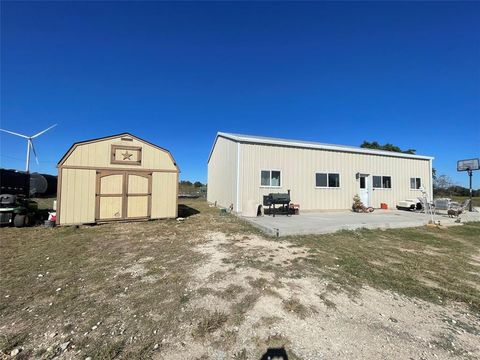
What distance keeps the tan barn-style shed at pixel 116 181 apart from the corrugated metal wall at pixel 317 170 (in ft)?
12.8

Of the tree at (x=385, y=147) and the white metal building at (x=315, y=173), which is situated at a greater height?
the tree at (x=385, y=147)

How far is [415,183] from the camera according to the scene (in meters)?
15.3

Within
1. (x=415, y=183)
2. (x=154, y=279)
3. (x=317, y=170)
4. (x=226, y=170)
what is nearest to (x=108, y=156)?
(x=226, y=170)

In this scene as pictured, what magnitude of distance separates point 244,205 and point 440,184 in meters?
32.0

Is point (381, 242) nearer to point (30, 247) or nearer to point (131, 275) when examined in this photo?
point (131, 275)

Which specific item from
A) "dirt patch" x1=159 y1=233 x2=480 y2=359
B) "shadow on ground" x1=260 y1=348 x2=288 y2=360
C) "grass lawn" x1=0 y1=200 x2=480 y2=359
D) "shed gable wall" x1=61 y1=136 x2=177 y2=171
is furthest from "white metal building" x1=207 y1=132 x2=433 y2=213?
"shadow on ground" x1=260 y1=348 x2=288 y2=360

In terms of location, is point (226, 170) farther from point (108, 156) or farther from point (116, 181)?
point (108, 156)

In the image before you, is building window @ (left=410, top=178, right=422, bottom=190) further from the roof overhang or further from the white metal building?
the roof overhang

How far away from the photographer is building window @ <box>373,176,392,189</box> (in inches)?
559

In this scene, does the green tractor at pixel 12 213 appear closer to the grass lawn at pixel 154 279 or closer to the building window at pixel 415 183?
the grass lawn at pixel 154 279

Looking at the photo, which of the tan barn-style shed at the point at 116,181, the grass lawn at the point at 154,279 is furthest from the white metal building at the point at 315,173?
the grass lawn at the point at 154,279

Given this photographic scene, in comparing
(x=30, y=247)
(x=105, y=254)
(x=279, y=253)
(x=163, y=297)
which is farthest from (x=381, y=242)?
(x=30, y=247)

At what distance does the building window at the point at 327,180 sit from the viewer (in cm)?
1292

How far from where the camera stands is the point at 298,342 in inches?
90.9
